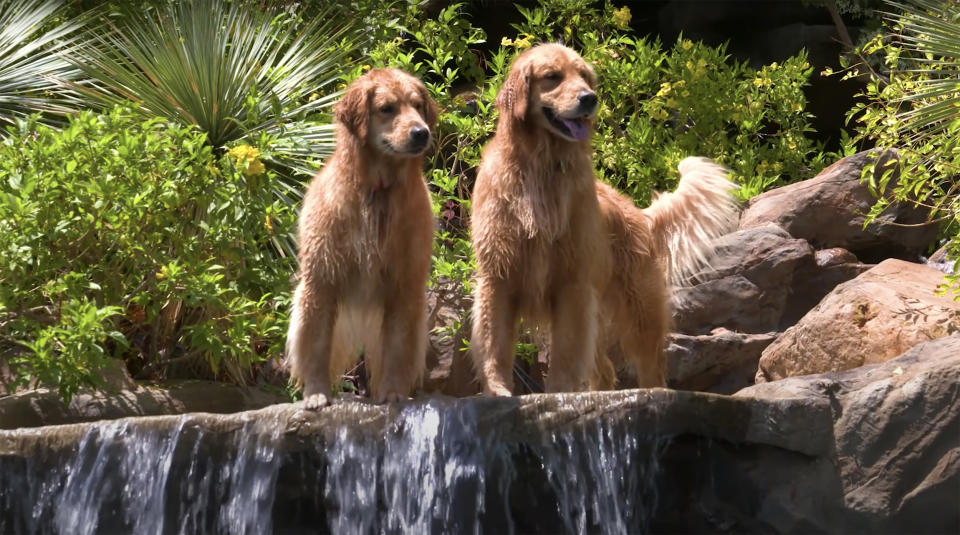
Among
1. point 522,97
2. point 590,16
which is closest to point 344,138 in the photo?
point 522,97

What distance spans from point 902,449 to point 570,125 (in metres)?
2.06

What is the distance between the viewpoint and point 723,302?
8.20 metres

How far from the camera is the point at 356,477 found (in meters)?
5.55

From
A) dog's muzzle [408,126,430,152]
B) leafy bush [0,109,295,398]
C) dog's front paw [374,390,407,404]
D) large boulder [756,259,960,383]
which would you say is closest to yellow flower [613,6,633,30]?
large boulder [756,259,960,383]

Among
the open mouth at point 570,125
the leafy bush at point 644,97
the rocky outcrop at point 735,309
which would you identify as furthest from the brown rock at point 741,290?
the open mouth at point 570,125

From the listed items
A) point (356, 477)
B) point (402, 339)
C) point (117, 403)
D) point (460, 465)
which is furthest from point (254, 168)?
point (460, 465)

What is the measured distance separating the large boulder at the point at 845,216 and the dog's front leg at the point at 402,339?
3.54 meters

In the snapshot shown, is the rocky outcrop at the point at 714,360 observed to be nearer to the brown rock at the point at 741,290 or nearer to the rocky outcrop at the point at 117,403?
the brown rock at the point at 741,290

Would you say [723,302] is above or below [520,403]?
above

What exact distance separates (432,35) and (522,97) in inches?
141

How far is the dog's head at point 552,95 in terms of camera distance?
610 centimetres

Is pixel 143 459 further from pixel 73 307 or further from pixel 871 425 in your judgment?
pixel 871 425

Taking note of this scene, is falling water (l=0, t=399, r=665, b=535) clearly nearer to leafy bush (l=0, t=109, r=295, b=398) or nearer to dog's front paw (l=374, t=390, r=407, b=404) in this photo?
dog's front paw (l=374, t=390, r=407, b=404)

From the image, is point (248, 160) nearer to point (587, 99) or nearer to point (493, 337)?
point (493, 337)
